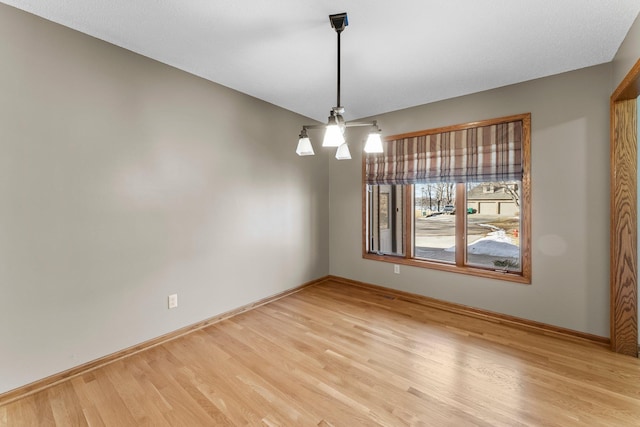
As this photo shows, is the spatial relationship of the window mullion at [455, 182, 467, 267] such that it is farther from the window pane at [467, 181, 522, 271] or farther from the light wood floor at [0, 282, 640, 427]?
the light wood floor at [0, 282, 640, 427]

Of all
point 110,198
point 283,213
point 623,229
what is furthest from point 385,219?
point 110,198

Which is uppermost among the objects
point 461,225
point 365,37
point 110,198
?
point 365,37

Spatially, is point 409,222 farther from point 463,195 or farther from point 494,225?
point 494,225

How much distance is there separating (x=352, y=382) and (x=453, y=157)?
271 cm

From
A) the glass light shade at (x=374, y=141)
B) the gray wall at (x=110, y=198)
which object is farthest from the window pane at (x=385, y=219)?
the glass light shade at (x=374, y=141)

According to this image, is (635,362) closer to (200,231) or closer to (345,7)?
(345,7)

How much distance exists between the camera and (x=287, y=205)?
3.77 m

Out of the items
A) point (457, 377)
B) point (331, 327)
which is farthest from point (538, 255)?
point (331, 327)

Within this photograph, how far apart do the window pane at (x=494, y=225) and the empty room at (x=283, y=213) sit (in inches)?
1.0

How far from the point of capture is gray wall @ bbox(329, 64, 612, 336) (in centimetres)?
249

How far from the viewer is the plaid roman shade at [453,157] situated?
2.94 metres

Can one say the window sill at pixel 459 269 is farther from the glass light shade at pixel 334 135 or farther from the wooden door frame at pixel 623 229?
the glass light shade at pixel 334 135

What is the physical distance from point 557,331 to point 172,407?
3.43 metres

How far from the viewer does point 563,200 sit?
265cm
